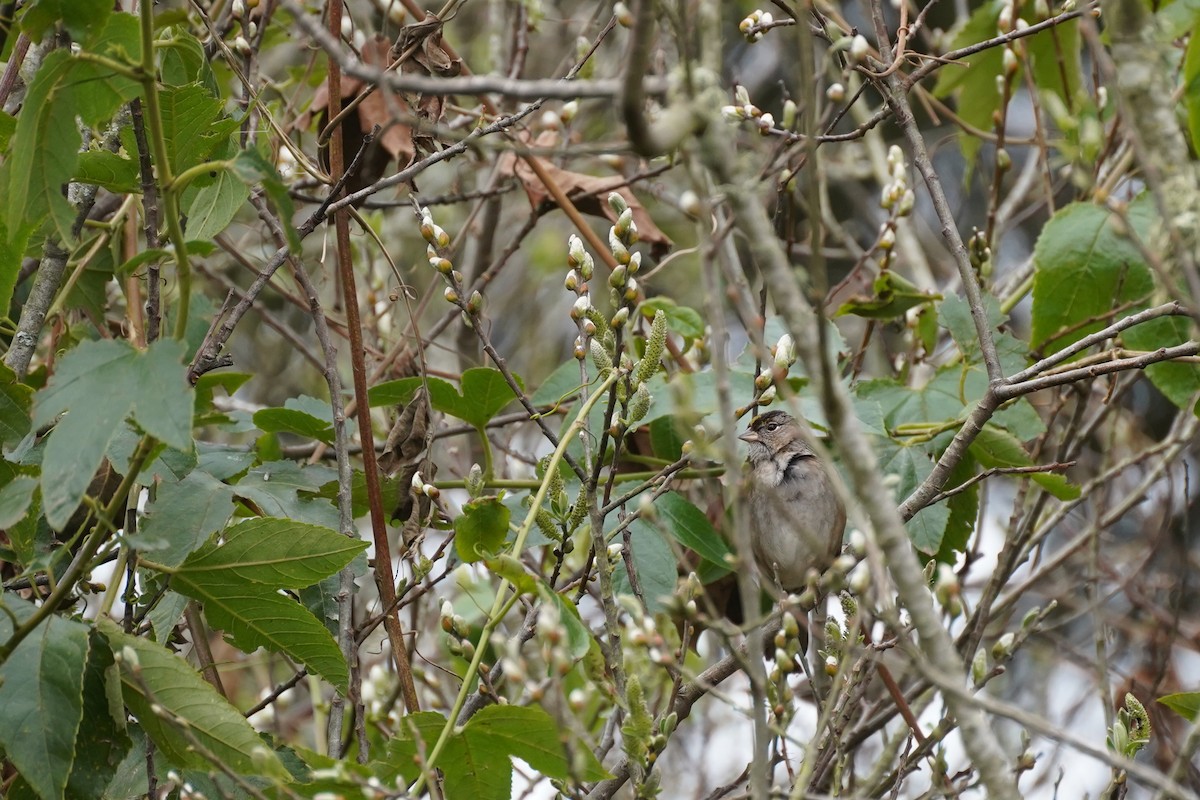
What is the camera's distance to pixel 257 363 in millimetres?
7410

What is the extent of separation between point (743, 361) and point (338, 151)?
55.0 inches

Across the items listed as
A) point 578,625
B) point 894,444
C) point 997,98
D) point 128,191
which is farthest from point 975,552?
point 128,191

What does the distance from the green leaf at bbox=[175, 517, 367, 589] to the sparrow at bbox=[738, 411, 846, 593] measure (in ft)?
7.48

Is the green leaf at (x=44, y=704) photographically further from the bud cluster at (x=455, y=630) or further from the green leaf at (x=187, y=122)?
the green leaf at (x=187, y=122)

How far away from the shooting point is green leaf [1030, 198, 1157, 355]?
11.6 ft

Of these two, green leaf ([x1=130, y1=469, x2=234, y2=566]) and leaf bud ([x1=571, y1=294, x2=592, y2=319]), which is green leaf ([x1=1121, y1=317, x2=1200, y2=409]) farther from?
green leaf ([x1=130, y1=469, x2=234, y2=566])

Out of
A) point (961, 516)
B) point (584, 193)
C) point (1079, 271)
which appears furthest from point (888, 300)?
point (584, 193)

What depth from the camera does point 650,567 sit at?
303 centimetres

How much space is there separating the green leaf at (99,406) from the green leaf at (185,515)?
1.72 feet

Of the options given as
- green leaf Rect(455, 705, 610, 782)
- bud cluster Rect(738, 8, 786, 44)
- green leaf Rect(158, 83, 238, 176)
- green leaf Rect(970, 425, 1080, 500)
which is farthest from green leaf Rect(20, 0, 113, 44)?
green leaf Rect(970, 425, 1080, 500)

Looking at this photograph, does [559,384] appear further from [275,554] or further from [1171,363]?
[1171,363]

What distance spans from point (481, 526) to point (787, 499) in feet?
7.61

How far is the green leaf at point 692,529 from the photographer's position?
308 centimetres

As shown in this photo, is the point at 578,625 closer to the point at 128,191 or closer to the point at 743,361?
the point at 128,191
